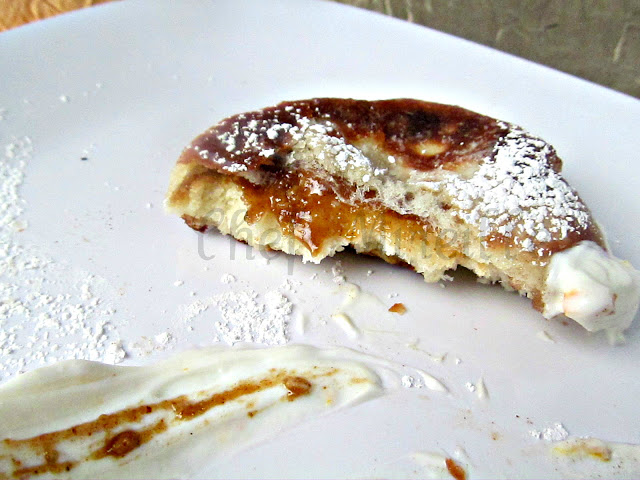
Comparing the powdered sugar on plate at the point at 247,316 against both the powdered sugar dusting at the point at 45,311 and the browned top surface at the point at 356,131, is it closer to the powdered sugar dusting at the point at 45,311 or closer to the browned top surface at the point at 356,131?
the powdered sugar dusting at the point at 45,311

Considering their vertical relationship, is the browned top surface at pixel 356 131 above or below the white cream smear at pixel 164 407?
above

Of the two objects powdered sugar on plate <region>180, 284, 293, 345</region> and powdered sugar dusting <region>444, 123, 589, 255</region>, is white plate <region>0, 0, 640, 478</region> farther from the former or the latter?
powdered sugar dusting <region>444, 123, 589, 255</region>

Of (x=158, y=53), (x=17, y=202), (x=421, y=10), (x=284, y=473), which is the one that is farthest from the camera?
(x=421, y=10)

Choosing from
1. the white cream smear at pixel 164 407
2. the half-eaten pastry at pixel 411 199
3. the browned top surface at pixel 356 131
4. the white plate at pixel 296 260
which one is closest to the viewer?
the white cream smear at pixel 164 407

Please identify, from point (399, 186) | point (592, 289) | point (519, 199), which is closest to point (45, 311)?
point (399, 186)

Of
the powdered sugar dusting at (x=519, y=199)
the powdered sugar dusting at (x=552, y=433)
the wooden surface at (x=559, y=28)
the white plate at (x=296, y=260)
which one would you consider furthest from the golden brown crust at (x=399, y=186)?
the wooden surface at (x=559, y=28)

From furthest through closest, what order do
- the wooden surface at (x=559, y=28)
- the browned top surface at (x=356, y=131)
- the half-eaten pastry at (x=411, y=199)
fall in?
Answer: the wooden surface at (x=559, y=28) → the browned top surface at (x=356, y=131) → the half-eaten pastry at (x=411, y=199)

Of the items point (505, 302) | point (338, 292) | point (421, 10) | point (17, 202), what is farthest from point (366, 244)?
point (421, 10)

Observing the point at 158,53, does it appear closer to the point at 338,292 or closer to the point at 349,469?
the point at 338,292
